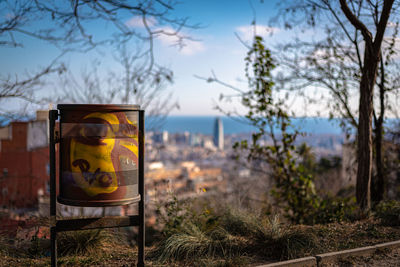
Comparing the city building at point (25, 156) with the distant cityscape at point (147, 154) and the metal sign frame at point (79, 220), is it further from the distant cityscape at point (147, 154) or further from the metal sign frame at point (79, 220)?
the metal sign frame at point (79, 220)

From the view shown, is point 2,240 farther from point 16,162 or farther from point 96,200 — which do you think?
point 16,162

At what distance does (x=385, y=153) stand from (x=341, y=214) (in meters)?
3.59

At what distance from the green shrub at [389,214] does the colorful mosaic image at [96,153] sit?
4878 mm

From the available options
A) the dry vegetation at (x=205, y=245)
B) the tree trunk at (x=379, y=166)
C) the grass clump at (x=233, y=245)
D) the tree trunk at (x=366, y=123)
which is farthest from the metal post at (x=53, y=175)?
the tree trunk at (x=379, y=166)

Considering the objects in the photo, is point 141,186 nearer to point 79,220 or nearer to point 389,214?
point 79,220

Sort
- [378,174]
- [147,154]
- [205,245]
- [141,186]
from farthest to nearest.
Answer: [147,154]
[378,174]
[205,245]
[141,186]

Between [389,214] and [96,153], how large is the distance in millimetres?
5304

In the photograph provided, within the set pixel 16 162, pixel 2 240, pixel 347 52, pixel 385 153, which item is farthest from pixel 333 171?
pixel 2 240

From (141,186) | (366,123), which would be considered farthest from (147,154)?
(141,186)

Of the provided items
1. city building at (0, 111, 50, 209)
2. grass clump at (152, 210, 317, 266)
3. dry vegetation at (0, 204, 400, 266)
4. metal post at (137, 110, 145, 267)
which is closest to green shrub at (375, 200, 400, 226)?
dry vegetation at (0, 204, 400, 266)

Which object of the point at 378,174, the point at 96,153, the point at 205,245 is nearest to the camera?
the point at 96,153

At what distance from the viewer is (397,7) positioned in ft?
25.5

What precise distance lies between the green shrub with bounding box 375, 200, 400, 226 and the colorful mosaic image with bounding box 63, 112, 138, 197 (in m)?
4.88

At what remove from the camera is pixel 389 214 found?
21.4ft
